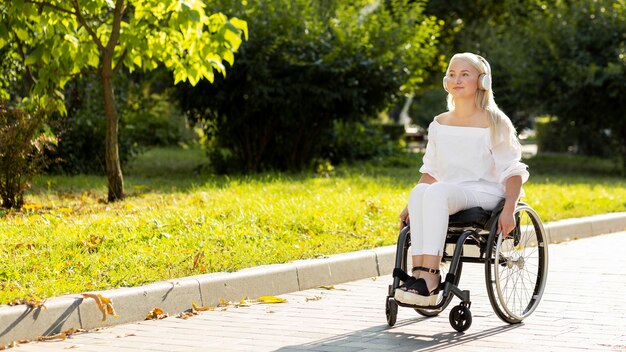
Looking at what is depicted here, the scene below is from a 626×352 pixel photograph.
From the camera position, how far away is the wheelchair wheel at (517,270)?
6.25 meters

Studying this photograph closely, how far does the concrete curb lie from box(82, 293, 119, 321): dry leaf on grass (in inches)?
1.2

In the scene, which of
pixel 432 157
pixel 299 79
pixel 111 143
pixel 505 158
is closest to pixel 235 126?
pixel 299 79

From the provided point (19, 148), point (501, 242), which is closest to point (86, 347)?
point (501, 242)

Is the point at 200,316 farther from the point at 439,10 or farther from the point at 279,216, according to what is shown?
the point at 439,10

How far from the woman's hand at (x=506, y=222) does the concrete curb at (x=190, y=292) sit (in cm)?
200

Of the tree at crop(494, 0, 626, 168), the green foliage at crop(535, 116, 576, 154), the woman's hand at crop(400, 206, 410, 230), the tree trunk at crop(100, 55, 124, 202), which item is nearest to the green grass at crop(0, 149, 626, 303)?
the tree trunk at crop(100, 55, 124, 202)

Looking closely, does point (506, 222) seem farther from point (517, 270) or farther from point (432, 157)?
point (432, 157)

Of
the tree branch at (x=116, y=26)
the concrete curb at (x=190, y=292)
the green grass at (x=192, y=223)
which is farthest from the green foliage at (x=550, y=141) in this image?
the concrete curb at (x=190, y=292)

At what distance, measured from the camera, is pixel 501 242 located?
626 cm

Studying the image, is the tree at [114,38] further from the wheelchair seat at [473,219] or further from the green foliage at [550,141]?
the green foliage at [550,141]

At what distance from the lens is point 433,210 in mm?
6160

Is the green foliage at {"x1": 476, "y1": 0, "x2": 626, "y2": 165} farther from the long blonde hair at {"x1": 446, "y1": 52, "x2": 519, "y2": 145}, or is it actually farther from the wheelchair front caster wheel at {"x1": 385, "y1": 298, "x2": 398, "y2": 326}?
the wheelchair front caster wheel at {"x1": 385, "y1": 298, "x2": 398, "y2": 326}

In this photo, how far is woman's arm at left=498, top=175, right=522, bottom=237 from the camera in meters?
6.25

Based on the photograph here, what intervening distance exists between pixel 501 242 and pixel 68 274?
2768 millimetres
